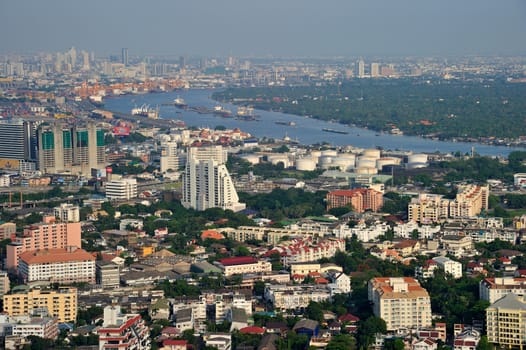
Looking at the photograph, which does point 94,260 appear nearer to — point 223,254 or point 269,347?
point 223,254

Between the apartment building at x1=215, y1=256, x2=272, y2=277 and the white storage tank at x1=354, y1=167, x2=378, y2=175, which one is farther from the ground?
the apartment building at x1=215, y1=256, x2=272, y2=277

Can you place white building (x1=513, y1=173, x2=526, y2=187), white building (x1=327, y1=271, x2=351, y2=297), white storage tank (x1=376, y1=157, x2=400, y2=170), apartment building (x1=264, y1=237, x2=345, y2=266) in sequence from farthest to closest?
white storage tank (x1=376, y1=157, x2=400, y2=170) → white building (x1=513, y1=173, x2=526, y2=187) → apartment building (x1=264, y1=237, x2=345, y2=266) → white building (x1=327, y1=271, x2=351, y2=297)

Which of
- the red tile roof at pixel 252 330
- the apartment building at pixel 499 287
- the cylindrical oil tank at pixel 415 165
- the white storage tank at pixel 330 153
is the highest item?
the apartment building at pixel 499 287

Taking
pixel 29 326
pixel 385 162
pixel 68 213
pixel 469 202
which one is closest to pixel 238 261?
pixel 29 326

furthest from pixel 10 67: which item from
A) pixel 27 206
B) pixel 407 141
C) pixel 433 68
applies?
pixel 27 206

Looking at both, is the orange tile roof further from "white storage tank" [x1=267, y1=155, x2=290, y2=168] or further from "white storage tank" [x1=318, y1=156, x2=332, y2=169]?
"white storage tank" [x1=267, y1=155, x2=290, y2=168]

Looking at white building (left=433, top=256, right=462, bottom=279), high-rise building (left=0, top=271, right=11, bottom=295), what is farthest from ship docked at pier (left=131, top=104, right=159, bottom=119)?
high-rise building (left=0, top=271, right=11, bottom=295)

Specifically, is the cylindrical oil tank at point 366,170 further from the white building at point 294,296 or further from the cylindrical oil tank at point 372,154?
the white building at point 294,296

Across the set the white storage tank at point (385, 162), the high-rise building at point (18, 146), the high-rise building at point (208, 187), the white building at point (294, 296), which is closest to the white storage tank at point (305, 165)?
the white storage tank at point (385, 162)
